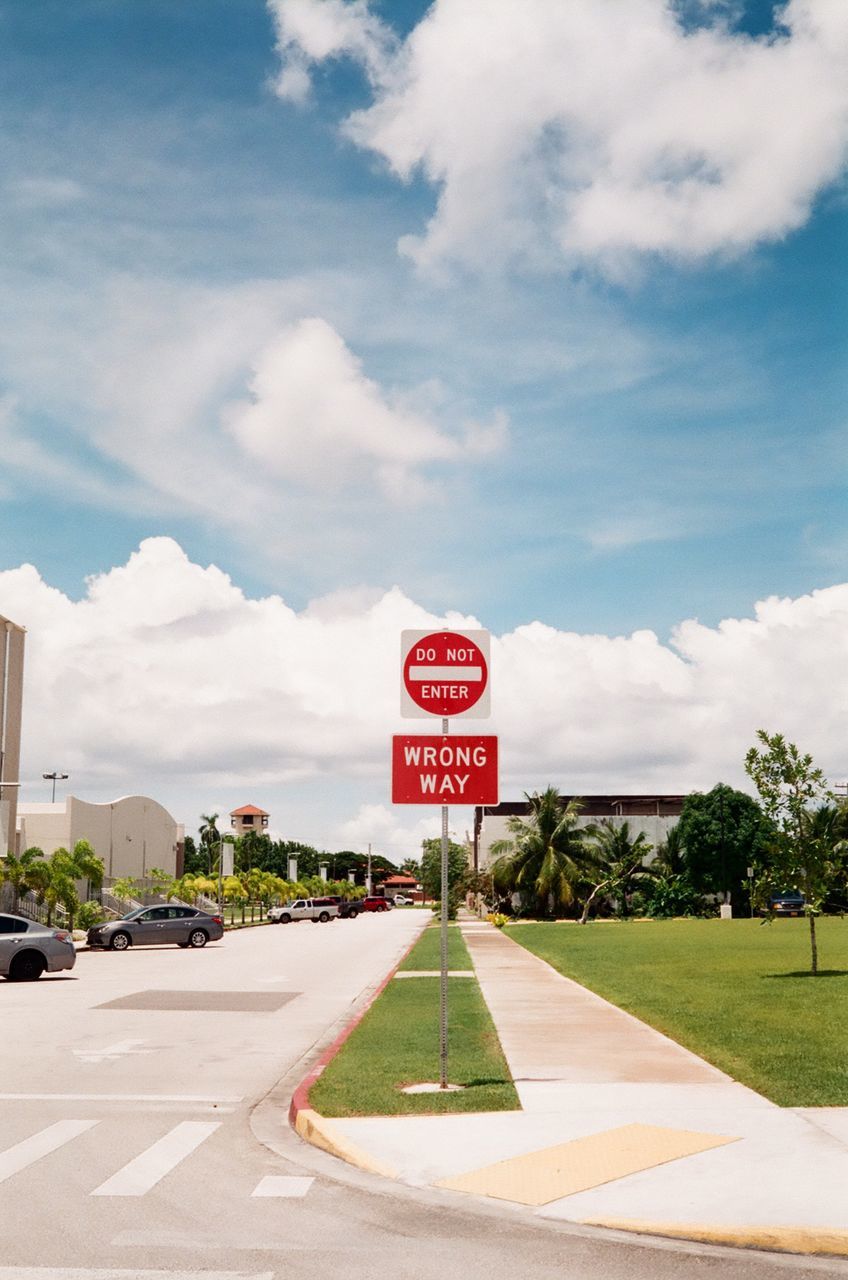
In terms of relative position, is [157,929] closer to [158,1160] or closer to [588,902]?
[588,902]

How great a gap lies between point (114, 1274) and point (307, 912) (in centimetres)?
7968

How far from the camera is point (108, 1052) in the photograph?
598 inches

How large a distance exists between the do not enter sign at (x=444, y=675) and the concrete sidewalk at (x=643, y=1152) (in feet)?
11.5

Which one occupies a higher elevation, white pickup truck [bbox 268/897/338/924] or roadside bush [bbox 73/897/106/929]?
roadside bush [bbox 73/897/106/929]

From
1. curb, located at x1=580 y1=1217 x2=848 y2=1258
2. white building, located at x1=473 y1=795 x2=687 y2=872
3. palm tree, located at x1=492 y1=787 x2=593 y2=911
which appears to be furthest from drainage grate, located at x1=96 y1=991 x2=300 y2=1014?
white building, located at x1=473 y1=795 x2=687 y2=872

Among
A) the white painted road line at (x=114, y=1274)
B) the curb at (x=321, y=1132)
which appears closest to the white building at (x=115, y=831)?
the curb at (x=321, y=1132)

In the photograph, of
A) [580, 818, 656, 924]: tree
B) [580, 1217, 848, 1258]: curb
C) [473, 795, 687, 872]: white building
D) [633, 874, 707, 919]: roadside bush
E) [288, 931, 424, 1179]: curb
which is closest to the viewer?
[580, 1217, 848, 1258]: curb

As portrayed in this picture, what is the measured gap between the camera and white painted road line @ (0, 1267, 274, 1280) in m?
6.25

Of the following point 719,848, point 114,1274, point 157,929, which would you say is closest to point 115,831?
point 719,848

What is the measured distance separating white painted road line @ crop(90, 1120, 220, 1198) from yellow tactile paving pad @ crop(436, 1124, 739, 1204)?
201 centimetres

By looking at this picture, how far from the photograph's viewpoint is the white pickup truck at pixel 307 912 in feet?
267

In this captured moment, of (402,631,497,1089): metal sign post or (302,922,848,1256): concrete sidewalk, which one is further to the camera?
(402,631,497,1089): metal sign post

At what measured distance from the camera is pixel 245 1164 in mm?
8977

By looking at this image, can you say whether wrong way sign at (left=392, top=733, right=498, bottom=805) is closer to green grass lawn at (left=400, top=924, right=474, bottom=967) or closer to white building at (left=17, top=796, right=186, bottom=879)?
green grass lawn at (left=400, top=924, right=474, bottom=967)
